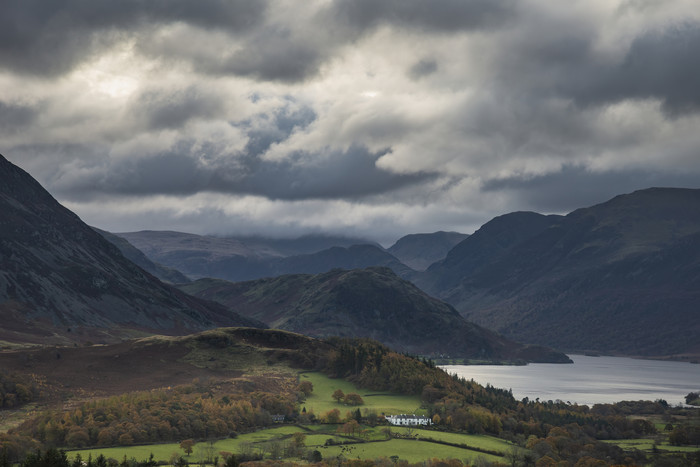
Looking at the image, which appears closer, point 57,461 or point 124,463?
point 57,461

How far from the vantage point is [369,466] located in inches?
7692

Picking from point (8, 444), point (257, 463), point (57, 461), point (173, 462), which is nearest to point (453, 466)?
point (257, 463)

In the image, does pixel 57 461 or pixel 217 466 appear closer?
pixel 57 461

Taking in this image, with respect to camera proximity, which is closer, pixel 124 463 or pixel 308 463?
pixel 124 463

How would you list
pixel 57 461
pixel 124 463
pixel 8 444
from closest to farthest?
pixel 57 461, pixel 124 463, pixel 8 444

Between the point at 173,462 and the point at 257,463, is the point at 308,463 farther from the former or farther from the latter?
the point at 173,462

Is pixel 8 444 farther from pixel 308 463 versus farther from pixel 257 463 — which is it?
pixel 308 463

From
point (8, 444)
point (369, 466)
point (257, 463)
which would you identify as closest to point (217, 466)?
point (257, 463)

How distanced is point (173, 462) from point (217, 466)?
16.1m

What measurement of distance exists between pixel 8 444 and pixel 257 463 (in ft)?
225

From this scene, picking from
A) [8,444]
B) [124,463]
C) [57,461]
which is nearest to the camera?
[57,461]

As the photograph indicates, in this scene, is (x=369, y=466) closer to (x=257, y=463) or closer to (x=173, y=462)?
(x=257, y=463)

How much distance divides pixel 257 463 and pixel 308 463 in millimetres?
16694

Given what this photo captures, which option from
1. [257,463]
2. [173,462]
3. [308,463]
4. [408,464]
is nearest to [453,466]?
[408,464]
